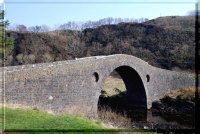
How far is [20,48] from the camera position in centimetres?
5316

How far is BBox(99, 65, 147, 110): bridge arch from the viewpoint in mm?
37219

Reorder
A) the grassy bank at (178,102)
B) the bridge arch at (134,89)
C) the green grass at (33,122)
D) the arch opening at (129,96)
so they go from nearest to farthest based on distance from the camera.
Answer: the green grass at (33,122) < the grassy bank at (178,102) < the arch opening at (129,96) < the bridge arch at (134,89)

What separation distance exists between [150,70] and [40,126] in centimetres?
2663

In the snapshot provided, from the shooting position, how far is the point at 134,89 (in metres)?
39.8

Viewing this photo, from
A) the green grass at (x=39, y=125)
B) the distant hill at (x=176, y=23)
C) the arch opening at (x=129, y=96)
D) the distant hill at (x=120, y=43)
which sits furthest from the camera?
the distant hill at (x=176, y=23)

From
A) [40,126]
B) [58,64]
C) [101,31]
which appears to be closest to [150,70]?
[58,64]

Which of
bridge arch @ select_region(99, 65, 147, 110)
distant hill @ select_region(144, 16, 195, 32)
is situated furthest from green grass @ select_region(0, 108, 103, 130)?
distant hill @ select_region(144, 16, 195, 32)

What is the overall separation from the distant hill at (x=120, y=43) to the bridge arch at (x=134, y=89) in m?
15.6

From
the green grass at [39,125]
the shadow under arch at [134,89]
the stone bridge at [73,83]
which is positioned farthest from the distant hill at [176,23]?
the green grass at [39,125]

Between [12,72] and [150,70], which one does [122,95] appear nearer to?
[150,70]

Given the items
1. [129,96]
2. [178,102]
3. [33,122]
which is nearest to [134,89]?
[129,96]

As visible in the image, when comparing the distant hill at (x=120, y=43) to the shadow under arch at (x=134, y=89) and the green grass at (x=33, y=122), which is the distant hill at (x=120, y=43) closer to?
the shadow under arch at (x=134, y=89)

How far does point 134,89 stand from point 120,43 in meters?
25.0

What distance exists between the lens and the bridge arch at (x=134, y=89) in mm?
37219
